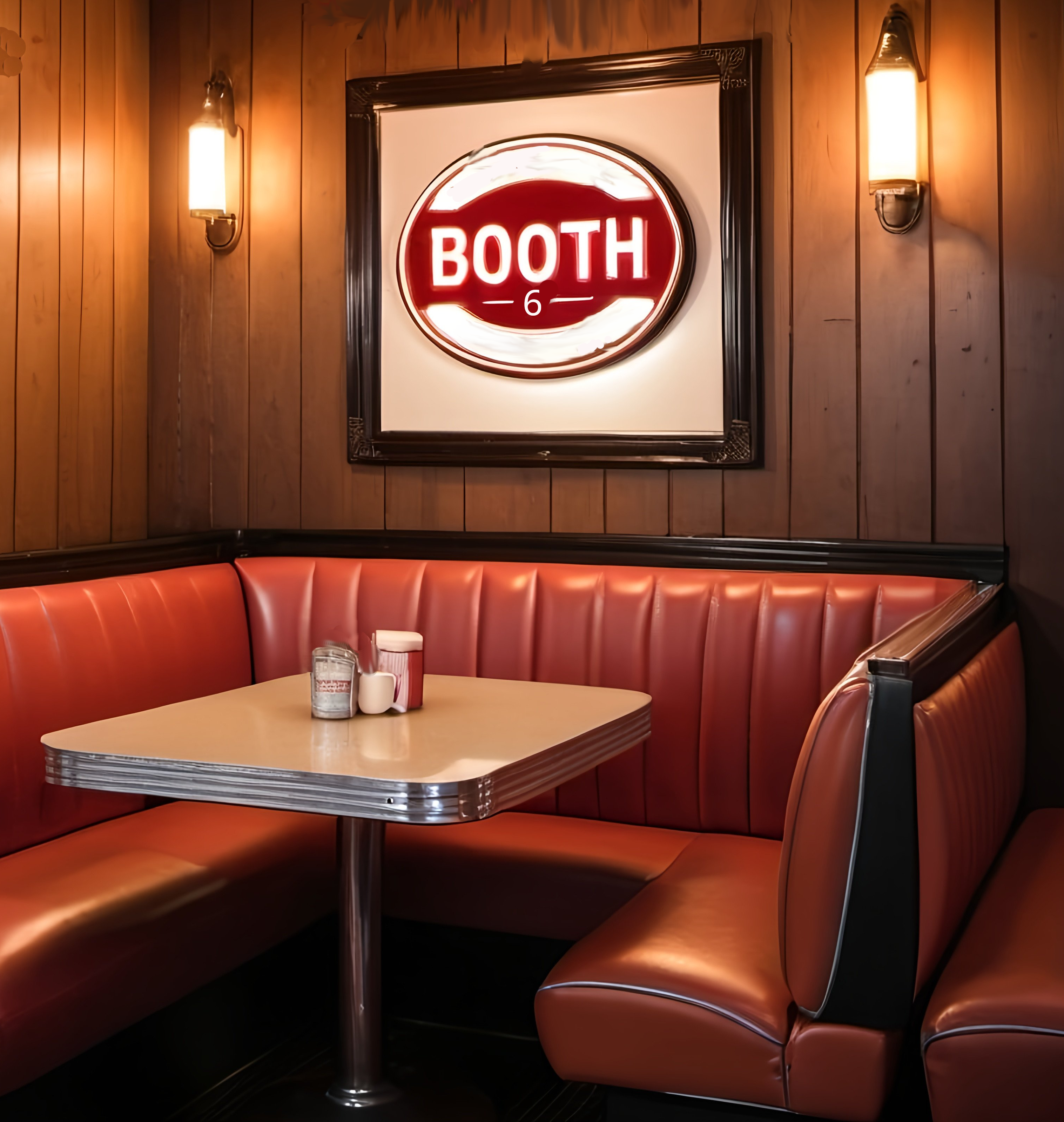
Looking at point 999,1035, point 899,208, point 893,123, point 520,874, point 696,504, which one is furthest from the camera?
point 696,504

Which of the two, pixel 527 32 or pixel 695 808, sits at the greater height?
pixel 527 32

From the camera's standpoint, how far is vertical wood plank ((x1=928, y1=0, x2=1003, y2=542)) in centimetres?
286

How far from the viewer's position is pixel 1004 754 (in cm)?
240

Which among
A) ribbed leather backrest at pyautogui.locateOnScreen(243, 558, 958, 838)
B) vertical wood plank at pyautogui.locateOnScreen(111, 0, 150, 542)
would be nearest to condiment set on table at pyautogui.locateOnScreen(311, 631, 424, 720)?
ribbed leather backrest at pyautogui.locateOnScreen(243, 558, 958, 838)

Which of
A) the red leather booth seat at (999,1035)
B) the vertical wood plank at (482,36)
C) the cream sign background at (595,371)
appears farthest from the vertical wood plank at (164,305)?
the red leather booth seat at (999,1035)

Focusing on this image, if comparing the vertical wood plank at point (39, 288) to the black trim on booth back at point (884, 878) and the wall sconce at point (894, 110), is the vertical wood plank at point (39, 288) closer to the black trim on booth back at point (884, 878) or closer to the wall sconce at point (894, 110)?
the wall sconce at point (894, 110)

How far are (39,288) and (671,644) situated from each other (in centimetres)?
186

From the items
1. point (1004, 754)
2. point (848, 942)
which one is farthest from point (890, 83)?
point (848, 942)

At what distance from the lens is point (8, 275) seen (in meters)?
3.06

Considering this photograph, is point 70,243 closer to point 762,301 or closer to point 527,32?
point 527,32

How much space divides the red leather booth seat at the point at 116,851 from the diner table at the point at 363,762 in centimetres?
29

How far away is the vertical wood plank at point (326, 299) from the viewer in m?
3.47

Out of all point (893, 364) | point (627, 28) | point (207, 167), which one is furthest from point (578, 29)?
point (893, 364)

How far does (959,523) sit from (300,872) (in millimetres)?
1707
